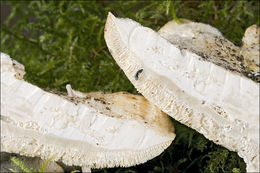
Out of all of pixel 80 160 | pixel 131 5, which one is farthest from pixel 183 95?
pixel 131 5

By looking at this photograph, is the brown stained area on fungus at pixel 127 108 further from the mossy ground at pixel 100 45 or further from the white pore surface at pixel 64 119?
the mossy ground at pixel 100 45

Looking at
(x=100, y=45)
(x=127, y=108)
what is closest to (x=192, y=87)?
(x=127, y=108)

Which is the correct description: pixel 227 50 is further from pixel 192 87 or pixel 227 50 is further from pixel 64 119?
pixel 64 119

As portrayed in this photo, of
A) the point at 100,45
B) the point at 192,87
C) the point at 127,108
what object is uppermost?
the point at 192,87

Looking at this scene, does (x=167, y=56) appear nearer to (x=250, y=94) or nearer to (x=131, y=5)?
(x=250, y=94)

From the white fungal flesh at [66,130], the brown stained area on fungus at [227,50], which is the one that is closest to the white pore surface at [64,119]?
the white fungal flesh at [66,130]

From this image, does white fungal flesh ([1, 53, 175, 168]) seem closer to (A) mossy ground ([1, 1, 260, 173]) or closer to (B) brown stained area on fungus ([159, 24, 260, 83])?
(B) brown stained area on fungus ([159, 24, 260, 83])
